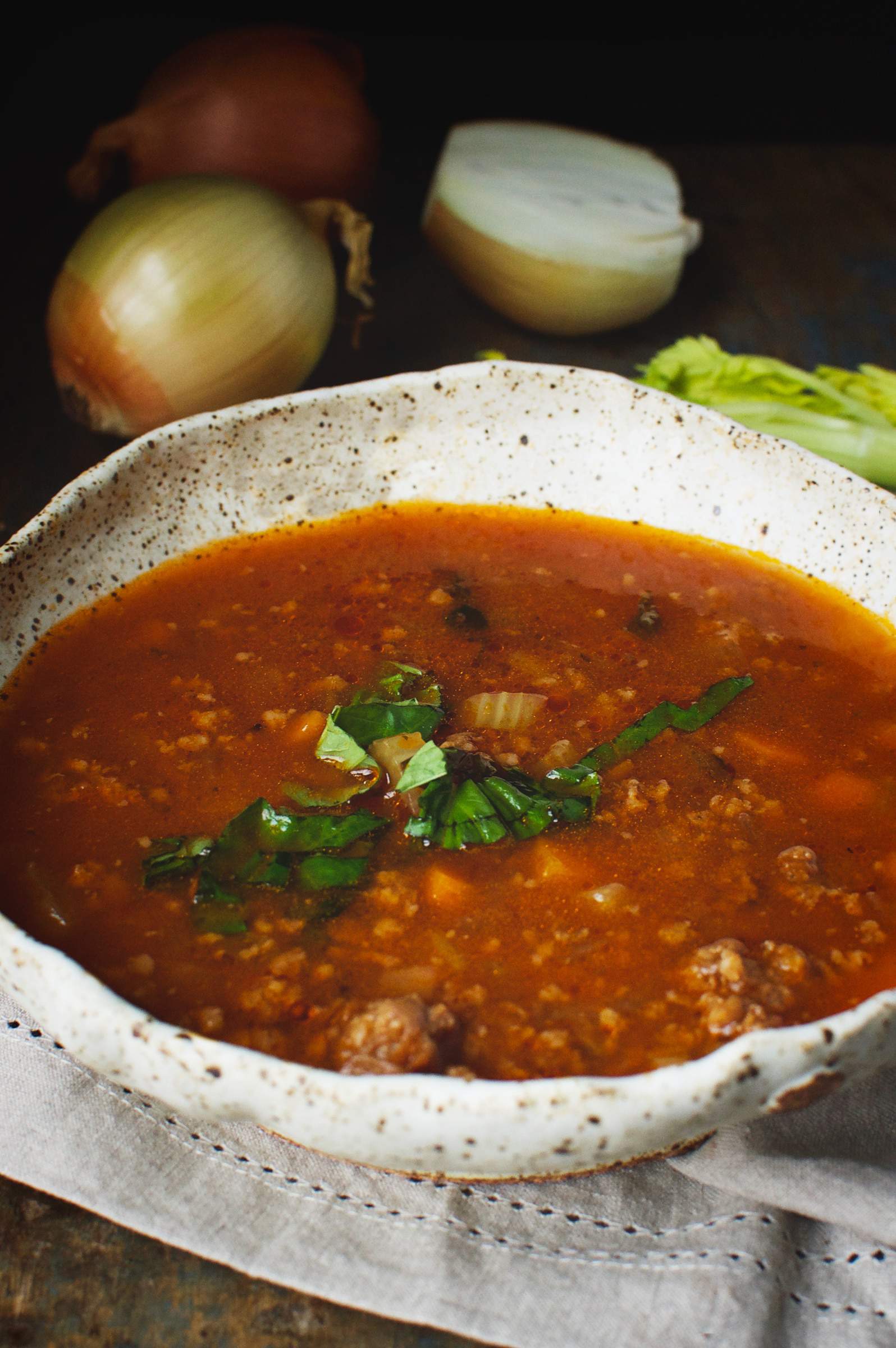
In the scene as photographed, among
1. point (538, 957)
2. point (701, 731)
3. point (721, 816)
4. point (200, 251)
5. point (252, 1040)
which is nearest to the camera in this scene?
point (252, 1040)

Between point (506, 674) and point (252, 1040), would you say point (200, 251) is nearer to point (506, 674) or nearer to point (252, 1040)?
point (506, 674)

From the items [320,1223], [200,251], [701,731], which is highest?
[200,251]

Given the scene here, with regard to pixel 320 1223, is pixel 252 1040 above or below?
above

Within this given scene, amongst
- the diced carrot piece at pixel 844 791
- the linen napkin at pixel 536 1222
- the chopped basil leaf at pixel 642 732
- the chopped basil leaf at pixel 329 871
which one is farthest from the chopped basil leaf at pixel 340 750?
the diced carrot piece at pixel 844 791

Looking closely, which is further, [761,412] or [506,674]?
[761,412]

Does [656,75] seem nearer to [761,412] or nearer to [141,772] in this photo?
[761,412]

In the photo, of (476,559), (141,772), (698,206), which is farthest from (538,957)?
(698,206)

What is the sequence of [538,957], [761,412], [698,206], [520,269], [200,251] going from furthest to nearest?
[698,206]
[520,269]
[761,412]
[200,251]
[538,957]
